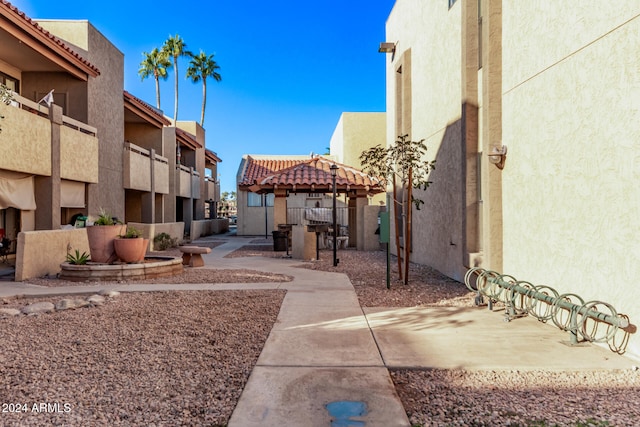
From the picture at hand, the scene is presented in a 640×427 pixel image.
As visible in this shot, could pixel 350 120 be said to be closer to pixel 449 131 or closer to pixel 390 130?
pixel 390 130

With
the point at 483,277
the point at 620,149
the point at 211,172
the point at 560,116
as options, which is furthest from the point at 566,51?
the point at 211,172

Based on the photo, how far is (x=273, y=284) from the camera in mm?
10195

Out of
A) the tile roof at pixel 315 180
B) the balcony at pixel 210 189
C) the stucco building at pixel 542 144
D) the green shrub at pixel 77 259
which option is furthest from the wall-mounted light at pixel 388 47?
the balcony at pixel 210 189

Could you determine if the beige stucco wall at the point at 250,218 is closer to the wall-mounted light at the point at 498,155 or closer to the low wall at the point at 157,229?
the low wall at the point at 157,229

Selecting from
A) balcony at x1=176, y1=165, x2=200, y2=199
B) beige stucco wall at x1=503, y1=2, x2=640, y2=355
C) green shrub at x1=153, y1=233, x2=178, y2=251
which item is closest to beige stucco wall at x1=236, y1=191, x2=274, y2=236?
balcony at x1=176, y1=165, x2=200, y2=199

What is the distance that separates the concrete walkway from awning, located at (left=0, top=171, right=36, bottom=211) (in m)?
9.56

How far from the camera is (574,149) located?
597 cm

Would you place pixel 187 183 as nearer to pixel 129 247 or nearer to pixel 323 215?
pixel 323 215

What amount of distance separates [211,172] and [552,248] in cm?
3798

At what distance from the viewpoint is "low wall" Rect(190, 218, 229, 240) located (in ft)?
91.0

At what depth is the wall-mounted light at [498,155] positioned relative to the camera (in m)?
8.04

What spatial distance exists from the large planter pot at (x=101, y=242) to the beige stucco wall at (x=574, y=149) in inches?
355

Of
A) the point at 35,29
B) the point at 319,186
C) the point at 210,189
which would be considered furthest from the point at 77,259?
the point at 210,189

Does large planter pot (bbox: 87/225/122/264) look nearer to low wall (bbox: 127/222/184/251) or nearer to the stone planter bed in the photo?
the stone planter bed
